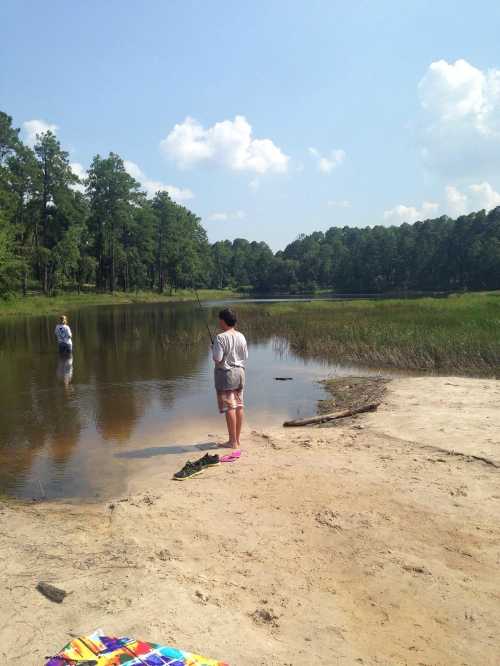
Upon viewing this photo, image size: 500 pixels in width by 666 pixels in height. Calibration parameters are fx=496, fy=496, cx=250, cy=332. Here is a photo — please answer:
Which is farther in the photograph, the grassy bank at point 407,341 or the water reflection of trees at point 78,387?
the grassy bank at point 407,341

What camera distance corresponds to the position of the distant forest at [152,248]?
53.7 meters

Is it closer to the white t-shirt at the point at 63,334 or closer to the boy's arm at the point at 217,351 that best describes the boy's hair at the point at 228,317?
the boy's arm at the point at 217,351

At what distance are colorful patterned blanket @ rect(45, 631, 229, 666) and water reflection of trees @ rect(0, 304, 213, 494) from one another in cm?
434

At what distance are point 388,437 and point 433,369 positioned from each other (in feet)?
28.6

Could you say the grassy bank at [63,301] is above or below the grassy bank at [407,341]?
above

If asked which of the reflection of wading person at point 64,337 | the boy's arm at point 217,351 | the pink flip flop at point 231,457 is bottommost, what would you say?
the pink flip flop at point 231,457

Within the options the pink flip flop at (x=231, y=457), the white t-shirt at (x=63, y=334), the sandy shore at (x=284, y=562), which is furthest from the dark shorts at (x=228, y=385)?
the white t-shirt at (x=63, y=334)

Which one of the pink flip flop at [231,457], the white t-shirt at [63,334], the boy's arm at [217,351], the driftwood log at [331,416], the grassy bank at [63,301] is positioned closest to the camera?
the pink flip flop at [231,457]

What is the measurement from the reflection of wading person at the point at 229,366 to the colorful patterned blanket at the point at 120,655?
4.58 metres

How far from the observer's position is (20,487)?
6.75m

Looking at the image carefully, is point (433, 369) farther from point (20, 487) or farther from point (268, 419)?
point (20, 487)

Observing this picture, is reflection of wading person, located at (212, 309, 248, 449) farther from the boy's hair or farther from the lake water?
the lake water

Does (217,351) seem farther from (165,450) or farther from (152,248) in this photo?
(152,248)

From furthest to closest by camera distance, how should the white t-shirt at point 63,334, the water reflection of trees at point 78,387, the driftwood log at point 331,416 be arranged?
1. the white t-shirt at point 63,334
2. the driftwood log at point 331,416
3. the water reflection of trees at point 78,387
